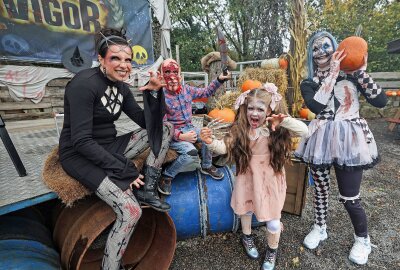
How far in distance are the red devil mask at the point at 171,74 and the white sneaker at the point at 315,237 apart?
218 centimetres

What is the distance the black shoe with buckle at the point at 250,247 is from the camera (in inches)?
96.9

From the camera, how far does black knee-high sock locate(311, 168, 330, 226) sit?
2.47m

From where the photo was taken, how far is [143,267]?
96.3 inches

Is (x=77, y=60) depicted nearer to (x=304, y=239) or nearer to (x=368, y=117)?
(x=304, y=239)

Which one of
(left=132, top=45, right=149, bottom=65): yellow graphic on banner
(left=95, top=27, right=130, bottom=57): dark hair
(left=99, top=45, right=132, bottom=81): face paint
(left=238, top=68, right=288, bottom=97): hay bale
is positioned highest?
(left=132, top=45, right=149, bottom=65): yellow graphic on banner

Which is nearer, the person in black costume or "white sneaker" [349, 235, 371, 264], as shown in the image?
the person in black costume

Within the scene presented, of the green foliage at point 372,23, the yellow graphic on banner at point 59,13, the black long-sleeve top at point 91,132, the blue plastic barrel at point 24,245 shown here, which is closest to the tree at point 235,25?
the green foliage at point 372,23

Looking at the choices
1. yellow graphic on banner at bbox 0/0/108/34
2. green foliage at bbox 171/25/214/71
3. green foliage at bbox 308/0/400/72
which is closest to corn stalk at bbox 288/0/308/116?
yellow graphic on banner at bbox 0/0/108/34

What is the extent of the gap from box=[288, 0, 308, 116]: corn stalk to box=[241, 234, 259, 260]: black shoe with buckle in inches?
101

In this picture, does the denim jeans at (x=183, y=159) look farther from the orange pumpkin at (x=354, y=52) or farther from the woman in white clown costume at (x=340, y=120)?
the orange pumpkin at (x=354, y=52)

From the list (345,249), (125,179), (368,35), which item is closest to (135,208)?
(125,179)

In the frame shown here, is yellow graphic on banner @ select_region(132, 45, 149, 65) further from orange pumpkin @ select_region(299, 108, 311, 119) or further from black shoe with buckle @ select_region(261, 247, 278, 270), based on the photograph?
black shoe with buckle @ select_region(261, 247, 278, 270)

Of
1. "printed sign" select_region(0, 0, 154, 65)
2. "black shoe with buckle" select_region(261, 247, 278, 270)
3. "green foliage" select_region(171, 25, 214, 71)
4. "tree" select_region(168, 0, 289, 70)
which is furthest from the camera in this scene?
"green foliage" select_region(171, 25, 214, 71)

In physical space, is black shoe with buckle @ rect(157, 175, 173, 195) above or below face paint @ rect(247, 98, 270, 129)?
below
